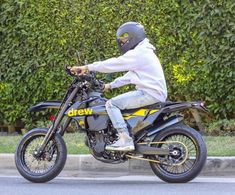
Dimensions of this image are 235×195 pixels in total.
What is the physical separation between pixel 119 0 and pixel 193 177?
5085 millimetres

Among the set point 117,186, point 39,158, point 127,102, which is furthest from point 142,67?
point 39,158

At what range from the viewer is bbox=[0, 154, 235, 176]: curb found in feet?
31.6

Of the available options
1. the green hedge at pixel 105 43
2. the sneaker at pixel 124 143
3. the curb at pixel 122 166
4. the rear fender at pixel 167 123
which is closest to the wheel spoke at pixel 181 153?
the rear fender at pixel 167 123

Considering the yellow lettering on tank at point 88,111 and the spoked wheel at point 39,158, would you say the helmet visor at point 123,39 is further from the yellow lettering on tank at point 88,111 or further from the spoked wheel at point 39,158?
the spoked wheel at point 39,158

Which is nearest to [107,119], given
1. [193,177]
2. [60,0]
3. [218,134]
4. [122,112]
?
[122,112]

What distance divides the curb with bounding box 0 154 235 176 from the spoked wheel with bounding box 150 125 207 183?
736 mm

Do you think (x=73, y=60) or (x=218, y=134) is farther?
(x=73, y=60)

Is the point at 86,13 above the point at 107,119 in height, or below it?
above

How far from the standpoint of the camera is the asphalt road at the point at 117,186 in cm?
842

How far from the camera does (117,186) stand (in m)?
8.95

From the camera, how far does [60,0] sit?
1356 centimetres

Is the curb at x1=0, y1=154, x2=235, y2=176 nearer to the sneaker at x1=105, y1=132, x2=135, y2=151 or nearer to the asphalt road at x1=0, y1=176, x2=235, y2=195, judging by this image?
the asphalt road at x1=0, y1=176, x2=235, y2=195

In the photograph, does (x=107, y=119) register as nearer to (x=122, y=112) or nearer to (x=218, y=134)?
(x=122, y=112)

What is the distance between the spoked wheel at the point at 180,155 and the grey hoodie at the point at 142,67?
0.45 metres
